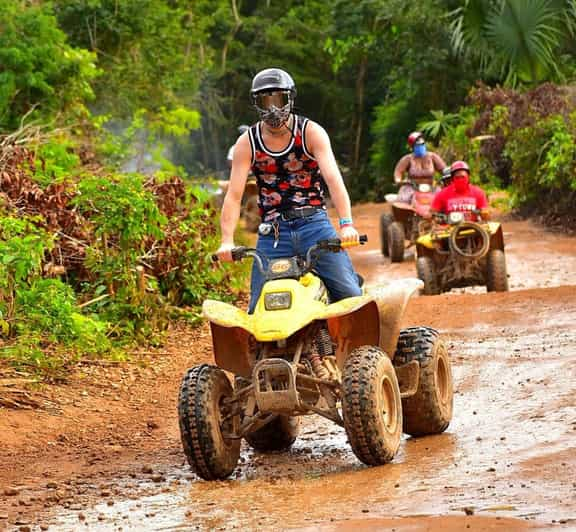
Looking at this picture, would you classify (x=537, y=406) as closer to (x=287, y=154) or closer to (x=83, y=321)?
(x=287, y=154)

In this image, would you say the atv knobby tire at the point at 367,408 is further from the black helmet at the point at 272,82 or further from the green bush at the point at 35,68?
the green bush at the point at 35,68

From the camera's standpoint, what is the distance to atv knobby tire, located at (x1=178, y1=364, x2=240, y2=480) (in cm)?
663

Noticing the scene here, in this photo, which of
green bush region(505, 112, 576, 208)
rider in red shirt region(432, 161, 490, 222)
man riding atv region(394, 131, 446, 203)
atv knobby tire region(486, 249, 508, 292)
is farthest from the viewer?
green bush region(505, 112, 576, 208)

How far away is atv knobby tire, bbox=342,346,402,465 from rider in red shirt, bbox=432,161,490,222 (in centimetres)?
833

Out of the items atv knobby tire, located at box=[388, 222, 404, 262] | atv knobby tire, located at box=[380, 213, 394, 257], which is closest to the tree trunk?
atv knobby tire, located at box=[380, 213, 394, 257]

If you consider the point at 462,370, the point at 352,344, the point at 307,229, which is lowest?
the point at 462,370

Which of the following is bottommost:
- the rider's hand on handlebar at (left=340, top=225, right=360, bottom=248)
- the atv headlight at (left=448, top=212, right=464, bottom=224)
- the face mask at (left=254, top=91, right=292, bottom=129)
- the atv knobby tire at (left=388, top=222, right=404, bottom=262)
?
the atv knobby tire at (left=388, top=222, right=404, bottom=262)

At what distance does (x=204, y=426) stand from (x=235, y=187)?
Result: 1.41 m

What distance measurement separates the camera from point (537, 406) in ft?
25.7

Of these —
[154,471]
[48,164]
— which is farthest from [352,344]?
[48,164]

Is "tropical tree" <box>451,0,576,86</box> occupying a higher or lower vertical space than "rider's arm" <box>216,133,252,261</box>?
higher

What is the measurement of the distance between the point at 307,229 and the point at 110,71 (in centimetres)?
1682

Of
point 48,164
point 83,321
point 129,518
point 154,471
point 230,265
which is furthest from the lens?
point 230,265

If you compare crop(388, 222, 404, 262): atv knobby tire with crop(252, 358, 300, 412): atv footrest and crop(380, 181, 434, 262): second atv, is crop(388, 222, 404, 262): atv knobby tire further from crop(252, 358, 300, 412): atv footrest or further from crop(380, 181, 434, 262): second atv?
crop(252, 358, 300, 412): atv footrest
